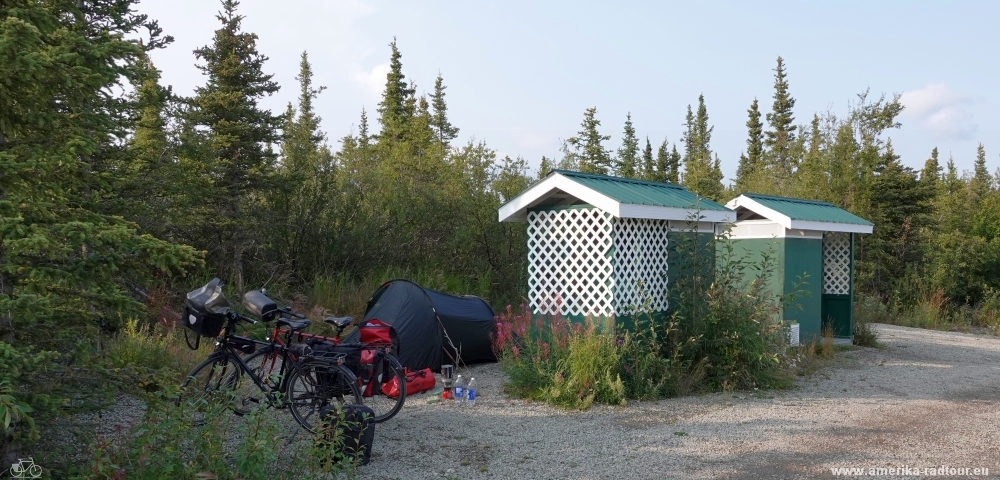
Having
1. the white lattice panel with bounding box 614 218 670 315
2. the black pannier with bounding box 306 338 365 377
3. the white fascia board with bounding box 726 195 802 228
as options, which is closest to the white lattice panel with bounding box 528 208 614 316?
the white lattice panel with bounding box 614 218 670 315

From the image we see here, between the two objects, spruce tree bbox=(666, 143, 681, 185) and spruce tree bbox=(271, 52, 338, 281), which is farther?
spruce tree bbox=(666, 143, 681, 185)

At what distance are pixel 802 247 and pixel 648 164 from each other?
2861cm

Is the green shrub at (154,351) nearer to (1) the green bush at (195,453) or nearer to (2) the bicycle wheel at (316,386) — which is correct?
(2) the bicycle wheel at (316,386)

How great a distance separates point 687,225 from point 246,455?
6.26m

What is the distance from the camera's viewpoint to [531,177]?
16.5 m

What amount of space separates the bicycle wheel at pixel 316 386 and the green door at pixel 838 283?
29.8 ft

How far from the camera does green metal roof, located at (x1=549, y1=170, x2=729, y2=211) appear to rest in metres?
8.04

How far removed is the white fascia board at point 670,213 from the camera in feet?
25.6

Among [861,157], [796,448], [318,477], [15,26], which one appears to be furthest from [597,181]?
[861,157]

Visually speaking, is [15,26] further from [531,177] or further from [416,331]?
[531,177]

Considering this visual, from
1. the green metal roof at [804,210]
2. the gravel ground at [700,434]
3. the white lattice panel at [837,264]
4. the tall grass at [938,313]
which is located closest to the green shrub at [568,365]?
the gravel ground at [700,434]

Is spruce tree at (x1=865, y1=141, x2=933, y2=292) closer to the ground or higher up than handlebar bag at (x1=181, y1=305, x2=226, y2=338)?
higher up

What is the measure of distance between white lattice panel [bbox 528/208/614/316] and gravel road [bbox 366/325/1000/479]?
45.5 inches

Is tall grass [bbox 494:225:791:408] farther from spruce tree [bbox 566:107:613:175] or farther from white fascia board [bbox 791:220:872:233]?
spruce tree [bbox 566:107:613:175]
